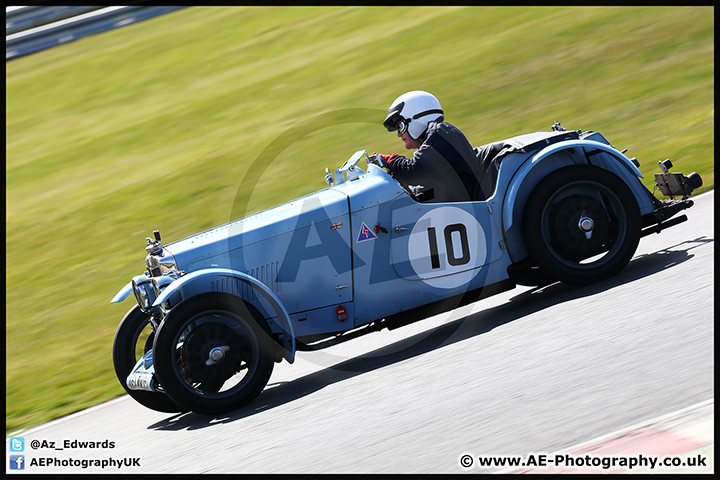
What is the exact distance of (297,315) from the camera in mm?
5277

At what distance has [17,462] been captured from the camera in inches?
192

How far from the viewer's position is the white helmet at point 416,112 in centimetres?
583

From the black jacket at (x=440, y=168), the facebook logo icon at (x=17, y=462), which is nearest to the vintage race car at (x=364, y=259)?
the black jacket at (x=440, y=168)

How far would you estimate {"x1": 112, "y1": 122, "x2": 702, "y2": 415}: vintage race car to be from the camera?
4.98m

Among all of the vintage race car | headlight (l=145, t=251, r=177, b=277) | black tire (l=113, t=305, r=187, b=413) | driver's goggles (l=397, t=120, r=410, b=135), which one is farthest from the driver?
black tire (l=113, t=305, r=187, b=413)

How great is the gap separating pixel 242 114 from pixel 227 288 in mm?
9658

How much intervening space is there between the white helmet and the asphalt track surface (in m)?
1.58

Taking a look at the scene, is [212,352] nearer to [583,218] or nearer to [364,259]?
[364,259]

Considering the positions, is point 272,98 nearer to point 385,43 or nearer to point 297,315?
point 385,43

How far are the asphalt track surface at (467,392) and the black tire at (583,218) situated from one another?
0.62ft

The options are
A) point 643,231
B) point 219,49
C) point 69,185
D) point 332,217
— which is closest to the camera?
point 332,217

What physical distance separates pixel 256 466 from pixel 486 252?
94.3 inches

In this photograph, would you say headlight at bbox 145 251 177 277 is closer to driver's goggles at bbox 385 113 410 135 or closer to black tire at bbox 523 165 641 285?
driver's goggles at bbox 385 113 410 135
